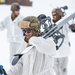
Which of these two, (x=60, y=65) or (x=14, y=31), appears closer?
(x=60, y=65)

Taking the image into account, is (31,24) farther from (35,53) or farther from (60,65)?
(60,65)

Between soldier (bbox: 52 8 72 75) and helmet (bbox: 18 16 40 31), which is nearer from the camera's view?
helmet (bbox: 18 16 40 31)

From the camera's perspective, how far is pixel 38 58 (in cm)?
153

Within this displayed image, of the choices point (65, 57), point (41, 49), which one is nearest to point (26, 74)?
point (41, 49)

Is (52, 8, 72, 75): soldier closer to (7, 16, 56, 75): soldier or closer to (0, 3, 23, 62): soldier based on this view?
(0, 3, 23, 62): soldier

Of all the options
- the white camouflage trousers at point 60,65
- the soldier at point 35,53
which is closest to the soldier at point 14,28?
the white camouflage trousers at point 60,65

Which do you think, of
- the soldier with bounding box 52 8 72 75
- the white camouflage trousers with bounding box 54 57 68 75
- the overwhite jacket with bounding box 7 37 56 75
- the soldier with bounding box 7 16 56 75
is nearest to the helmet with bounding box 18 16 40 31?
the soldier with bounding box 7 16 56 75

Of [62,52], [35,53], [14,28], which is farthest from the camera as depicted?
[14,28]

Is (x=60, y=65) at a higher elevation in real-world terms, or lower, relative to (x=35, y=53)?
lower

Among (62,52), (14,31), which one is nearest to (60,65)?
(62,52)

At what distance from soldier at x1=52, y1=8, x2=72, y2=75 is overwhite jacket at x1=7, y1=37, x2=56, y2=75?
1.25 metres

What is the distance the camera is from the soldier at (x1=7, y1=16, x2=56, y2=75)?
4.82 feet

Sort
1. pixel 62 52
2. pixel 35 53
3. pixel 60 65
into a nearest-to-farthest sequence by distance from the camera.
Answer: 1. pixel 35 53
2. pixel 62 52
3. pixel 60 65

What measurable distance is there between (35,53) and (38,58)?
0.04 m
